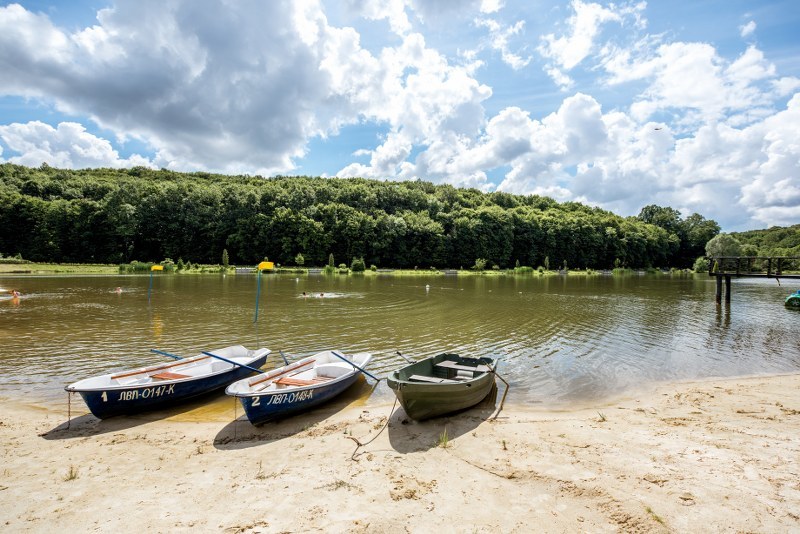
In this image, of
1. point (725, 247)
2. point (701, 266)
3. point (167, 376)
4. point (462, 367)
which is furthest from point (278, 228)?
point (725, 247)

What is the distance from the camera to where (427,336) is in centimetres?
2027

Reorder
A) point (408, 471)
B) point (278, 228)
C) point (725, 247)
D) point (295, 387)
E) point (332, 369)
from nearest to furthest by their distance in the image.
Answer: point (408, 471), point (295, 387), point (332, 369), point (278, 228), point (725, 247)

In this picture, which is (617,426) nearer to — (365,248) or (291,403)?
(291,403)

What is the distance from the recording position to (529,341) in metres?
19.8

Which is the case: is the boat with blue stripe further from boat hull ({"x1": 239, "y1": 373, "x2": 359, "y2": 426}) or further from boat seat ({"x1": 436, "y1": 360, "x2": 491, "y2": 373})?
boat seat ({"x1": 436, "y1": 360, "x2": 491, "y2": 373})

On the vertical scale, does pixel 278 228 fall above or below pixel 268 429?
above

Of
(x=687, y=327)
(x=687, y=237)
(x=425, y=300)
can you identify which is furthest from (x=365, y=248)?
(x=687, y=237)

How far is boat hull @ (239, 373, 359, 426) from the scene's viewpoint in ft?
29.6

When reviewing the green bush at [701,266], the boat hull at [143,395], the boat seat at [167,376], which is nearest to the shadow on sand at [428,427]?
the boat hull at [143,395]

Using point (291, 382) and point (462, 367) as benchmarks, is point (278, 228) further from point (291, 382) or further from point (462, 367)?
point (462, 367)

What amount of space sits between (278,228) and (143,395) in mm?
93450

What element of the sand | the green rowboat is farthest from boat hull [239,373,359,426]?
the green rowboat

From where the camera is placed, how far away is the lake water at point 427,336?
46.6 ft

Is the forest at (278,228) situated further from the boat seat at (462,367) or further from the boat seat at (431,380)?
the boat seat at (431,380)
